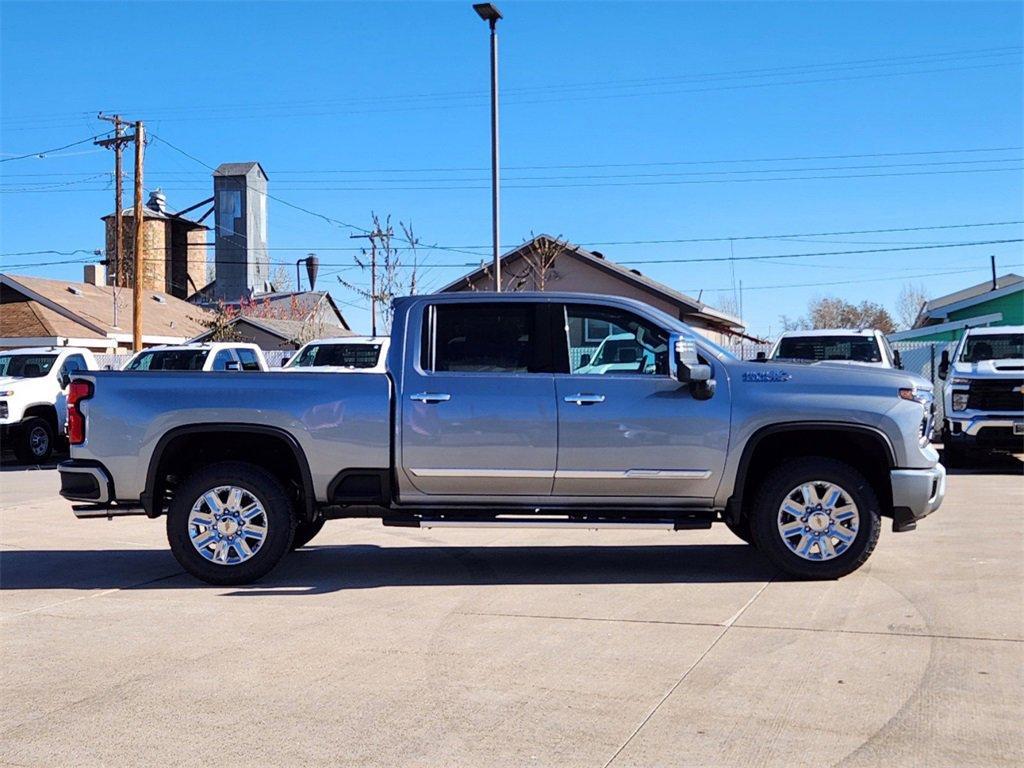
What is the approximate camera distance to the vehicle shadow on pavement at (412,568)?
7910mm

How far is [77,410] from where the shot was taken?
779cm

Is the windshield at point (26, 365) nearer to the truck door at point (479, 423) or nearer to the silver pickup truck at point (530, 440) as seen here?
the silver pickup truck at point (530, 440)

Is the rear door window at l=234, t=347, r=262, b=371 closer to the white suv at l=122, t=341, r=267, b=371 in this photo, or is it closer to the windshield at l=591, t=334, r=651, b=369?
the white suv at l=122, t=341, r=267, b=371

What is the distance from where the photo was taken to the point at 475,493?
303 inches

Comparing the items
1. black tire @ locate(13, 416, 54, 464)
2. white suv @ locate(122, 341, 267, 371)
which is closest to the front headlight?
white suv @ locate(122, 341, 267, 371)

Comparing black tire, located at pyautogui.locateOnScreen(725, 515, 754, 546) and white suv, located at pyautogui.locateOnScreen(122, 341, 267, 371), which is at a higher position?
white suv, located at pyautogui.locateOnScreen(122, 341, 267, 371)

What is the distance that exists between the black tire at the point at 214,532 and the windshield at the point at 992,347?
12521mm

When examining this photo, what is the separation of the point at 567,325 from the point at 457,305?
809 millimetres

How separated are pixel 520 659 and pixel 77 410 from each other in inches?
154

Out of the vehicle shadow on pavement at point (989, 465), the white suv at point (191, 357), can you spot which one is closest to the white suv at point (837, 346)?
the vehicle shadow on pavement at point (989, 465)


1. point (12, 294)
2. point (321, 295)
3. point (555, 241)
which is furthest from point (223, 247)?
point (555, 241)

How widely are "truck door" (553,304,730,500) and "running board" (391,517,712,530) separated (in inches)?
7.7

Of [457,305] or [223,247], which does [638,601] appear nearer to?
[457,305]

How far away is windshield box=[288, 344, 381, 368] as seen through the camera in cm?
1836
